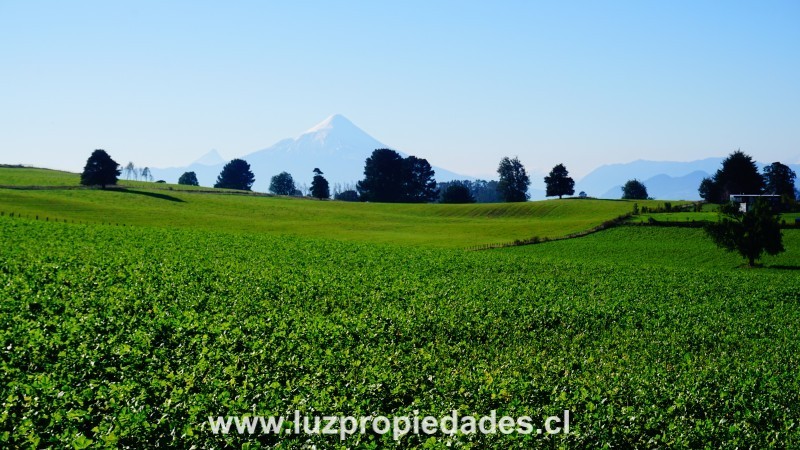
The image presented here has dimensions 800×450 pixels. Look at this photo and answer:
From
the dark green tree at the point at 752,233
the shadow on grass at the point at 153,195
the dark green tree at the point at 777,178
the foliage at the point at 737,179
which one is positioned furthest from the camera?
the dark green tree at the point at 777,178

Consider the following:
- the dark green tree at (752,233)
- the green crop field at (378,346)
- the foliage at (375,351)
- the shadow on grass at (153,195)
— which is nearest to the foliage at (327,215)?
the shadow on grass at (153,195)

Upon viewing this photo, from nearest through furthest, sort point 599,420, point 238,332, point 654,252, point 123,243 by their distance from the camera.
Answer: point 599,420, point 238,332, point 123,243, point 654,252

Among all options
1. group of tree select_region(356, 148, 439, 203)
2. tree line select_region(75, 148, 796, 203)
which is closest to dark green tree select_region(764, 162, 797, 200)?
tree line select_region(75, 148, 796, 203)

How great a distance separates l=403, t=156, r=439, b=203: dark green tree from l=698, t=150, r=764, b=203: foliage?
3155 inches

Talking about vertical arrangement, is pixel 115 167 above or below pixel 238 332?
above

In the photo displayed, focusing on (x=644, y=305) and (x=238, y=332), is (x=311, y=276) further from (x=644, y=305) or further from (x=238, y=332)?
(x=644, y=305)

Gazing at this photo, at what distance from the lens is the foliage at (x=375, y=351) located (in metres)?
13.7

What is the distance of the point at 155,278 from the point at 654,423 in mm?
25677

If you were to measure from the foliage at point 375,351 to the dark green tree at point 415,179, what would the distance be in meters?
153

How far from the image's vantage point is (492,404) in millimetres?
15852

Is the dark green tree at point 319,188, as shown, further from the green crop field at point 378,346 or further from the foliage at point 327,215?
the green crop field at point 378,346

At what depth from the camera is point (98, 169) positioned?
133125 mm

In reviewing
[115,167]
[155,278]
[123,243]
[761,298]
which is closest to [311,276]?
[155,278]

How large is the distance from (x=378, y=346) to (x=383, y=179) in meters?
172
